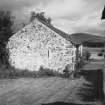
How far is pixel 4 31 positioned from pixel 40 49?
19.8ft

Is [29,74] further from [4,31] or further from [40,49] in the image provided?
[4,31]

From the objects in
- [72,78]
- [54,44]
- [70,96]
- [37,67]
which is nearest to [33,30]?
[54,44]

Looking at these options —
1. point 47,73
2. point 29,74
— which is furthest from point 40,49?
point 29,74

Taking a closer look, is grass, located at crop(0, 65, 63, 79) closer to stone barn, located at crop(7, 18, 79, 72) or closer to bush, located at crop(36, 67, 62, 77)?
bush, located at crop(36, 67, 62, 77)

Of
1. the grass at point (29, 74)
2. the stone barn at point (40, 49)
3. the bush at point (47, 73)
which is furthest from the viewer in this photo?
the stone barn at point (40, 49)

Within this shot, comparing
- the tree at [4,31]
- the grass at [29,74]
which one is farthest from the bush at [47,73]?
the tree at [4,31]

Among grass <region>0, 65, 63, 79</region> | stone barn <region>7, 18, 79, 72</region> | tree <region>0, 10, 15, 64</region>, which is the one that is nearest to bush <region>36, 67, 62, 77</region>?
grass <region>0, 65, 63, 79</region>

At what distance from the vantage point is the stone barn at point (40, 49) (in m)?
18.9

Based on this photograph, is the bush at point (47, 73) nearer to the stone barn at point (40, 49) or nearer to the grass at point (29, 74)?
the grass at point (29, 74)

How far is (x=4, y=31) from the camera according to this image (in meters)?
22.6

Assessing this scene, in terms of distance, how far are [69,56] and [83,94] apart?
8170 millimetres

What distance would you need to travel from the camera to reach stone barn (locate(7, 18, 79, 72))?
745 inches

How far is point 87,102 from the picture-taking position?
9273 mm

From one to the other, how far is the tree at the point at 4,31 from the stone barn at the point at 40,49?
923mm
